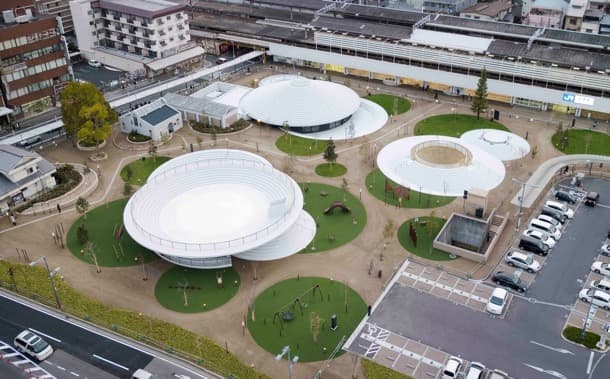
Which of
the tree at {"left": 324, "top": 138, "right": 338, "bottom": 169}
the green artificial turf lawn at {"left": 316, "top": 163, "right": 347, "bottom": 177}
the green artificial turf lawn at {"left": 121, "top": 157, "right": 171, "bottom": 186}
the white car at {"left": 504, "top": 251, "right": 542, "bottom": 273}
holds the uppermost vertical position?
the tree at {"left": 324, "top": 138, "right": 338, "bottom": 169}

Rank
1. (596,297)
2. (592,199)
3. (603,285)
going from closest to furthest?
(596,297)
(603,285)
(592,199)

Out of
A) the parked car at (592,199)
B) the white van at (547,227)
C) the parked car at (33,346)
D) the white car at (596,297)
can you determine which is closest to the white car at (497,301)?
the white car at (596,297)

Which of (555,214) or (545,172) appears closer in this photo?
(555,214)

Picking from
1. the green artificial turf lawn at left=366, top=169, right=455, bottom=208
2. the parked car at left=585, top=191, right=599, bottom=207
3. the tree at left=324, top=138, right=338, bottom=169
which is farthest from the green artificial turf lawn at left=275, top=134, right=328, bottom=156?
the parked car at left=585, top=191, right=599, bottom=207

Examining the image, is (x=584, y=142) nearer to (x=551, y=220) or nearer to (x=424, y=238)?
(x=551, y=220)

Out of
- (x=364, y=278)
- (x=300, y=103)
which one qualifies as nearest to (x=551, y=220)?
(x=364, y=278)

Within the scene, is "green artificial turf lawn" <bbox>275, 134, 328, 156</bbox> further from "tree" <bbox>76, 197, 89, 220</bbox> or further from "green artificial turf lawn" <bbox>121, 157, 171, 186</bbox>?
"tree" <bbox>76, 197, 89, 220</bbox>
